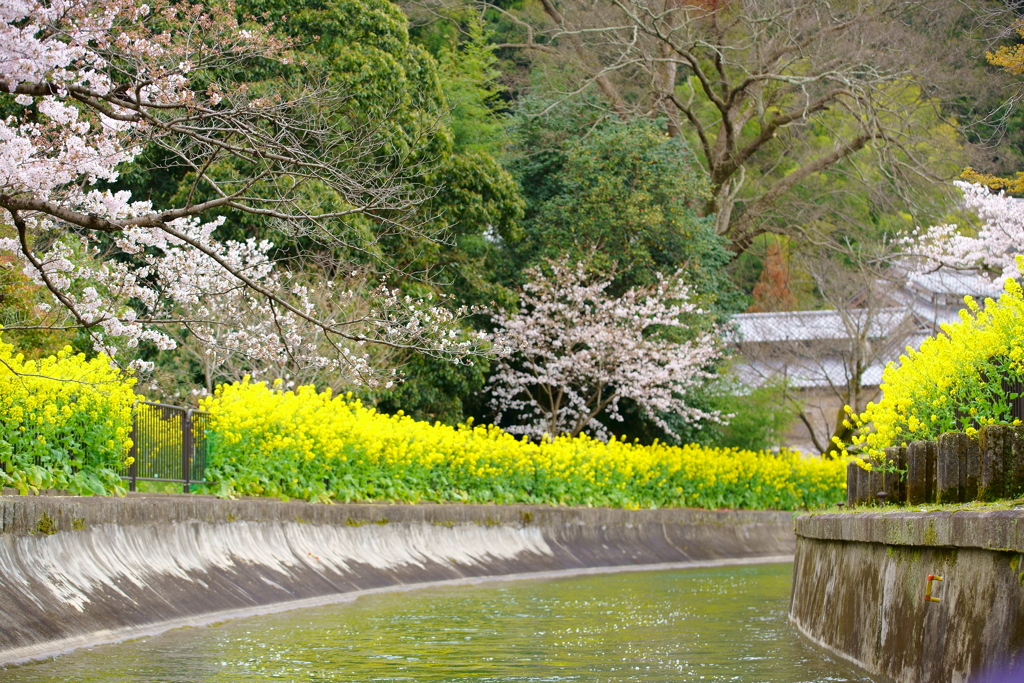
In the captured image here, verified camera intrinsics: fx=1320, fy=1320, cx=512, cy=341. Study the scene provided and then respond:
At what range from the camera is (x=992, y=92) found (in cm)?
3306

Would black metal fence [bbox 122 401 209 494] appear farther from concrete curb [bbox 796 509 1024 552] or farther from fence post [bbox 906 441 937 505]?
fence post [bbox 906 441 937 505]

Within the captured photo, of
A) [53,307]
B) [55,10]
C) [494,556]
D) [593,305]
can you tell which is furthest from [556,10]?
[55,10]

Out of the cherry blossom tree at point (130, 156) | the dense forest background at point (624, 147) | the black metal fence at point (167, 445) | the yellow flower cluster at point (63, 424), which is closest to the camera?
the cherry blossom tree at point (130, 156)

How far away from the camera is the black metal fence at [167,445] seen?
530 inches

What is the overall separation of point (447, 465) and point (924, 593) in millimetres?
14963

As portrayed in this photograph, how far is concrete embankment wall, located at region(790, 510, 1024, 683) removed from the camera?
19.5 feet

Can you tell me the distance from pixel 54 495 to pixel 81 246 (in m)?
7.34

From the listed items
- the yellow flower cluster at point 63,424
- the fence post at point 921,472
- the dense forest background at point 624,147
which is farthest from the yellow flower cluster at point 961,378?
the dense forest background at point 624,147

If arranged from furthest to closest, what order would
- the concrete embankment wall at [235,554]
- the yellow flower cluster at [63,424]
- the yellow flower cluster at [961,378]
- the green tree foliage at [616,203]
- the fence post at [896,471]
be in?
the green tree foliage at [616,203], the yellow flower cluster at [63,424], the concrete embankment wall at [235,554], the fence post at [896,471], the yellow flower cluster at [961,378]

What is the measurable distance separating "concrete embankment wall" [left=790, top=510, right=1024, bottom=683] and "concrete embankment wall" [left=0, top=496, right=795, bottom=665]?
5464 mm

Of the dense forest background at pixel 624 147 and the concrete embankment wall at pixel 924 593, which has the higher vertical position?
the dense forest background at pixel 624 147

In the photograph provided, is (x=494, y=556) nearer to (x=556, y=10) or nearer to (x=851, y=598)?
(x=851, y=598)

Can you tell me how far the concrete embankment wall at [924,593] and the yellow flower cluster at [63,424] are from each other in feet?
20.0

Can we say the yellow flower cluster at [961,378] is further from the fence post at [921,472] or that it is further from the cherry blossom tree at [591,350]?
the cherry blossom tree at [591,350]
